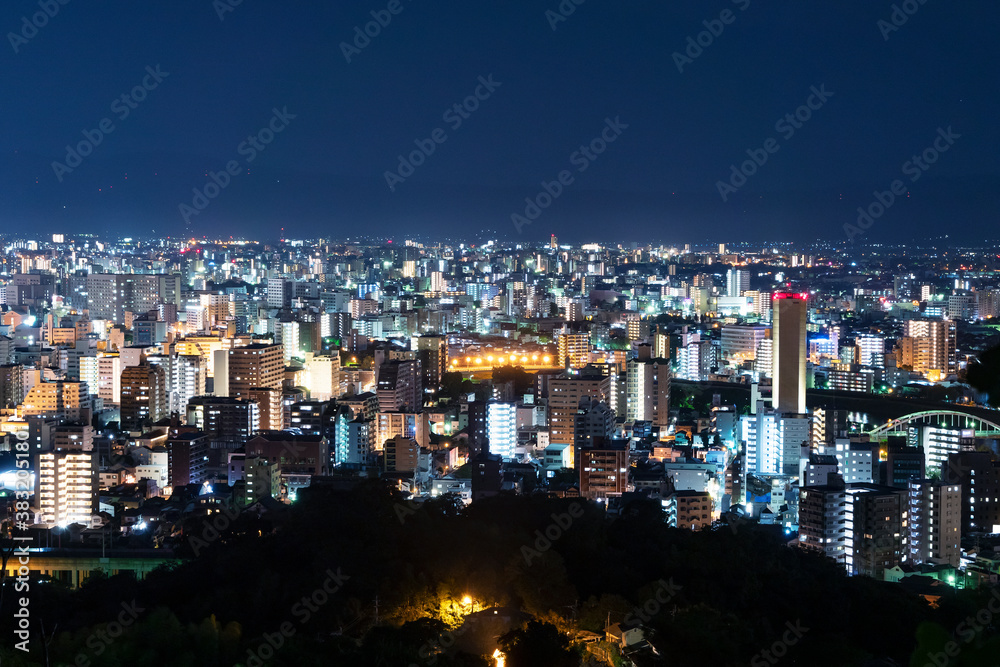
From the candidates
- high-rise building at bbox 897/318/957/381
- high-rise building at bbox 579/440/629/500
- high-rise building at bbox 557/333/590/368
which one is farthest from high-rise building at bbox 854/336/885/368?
high-rise building at bbox 579/440/629/500

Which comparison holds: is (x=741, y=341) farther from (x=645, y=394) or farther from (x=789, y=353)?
(x=645, y=394)

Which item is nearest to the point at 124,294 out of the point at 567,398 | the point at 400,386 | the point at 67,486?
the point at 400,386

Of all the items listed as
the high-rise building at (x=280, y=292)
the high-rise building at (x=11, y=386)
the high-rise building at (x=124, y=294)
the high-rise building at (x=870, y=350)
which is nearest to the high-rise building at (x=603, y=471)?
the high-rise building at (x=11, y=386)

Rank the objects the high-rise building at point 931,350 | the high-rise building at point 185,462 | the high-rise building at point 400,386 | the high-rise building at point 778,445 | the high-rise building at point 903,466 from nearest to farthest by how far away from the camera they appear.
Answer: the high-rise building at point 903,466 → the high-rise building at point 185,462 → the high-rise building at point 778,445 → the high-rise building at point 400,386 → the high-rise building at point 931,350

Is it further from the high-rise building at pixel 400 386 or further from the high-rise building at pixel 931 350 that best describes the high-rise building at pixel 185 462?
the high-rise building at pixel 931 350

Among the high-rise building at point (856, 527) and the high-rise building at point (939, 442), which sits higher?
the high-rise building at point (939, 442)

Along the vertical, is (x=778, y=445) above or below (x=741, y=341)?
below
